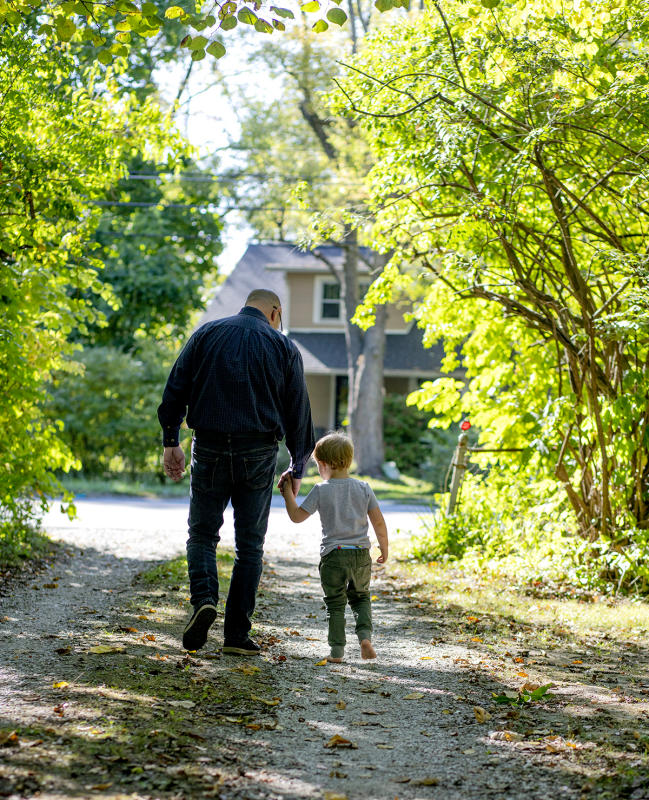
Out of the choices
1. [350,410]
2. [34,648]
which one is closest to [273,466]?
[34,648]

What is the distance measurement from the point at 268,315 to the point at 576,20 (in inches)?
127

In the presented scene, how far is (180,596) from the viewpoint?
6.95 meters

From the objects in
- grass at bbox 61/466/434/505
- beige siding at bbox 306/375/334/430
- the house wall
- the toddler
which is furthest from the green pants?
beige siding at bbox 306/375/334/430

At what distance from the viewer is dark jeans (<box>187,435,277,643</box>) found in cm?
493

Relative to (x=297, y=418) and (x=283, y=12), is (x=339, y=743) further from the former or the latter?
(x=283, y=12)

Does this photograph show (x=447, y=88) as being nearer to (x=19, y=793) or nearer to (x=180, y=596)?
(x=180, y=596)

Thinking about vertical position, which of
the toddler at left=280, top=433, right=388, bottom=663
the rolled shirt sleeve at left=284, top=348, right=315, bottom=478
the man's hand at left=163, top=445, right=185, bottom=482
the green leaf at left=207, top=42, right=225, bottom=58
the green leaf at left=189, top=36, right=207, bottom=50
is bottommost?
the toddler at left=280, top=433, right=388, bottom=663

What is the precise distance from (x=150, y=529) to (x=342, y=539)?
790cm

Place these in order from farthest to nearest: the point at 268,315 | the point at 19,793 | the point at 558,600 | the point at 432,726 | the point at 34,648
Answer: the point at 558,600, the point at 268,315, the point at 34,648, the point at 432,726, the point at 19,793

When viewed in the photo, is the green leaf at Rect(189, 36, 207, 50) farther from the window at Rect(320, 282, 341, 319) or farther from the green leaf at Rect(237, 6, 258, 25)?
the window at Rect(320, 282, 341, 319)

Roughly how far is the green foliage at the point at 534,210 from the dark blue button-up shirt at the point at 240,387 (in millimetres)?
2276

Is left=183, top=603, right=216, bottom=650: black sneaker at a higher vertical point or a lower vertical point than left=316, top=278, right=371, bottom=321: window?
lower

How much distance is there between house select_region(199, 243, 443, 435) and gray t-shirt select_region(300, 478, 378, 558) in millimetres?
21746

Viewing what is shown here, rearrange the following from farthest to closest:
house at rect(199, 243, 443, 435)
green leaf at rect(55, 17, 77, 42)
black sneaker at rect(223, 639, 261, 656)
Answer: house at rect(199, 243, 443, 435), green leaf at rect(55, 17, 77, 42), black sneaker at rect(223, 639, 261, 656)
